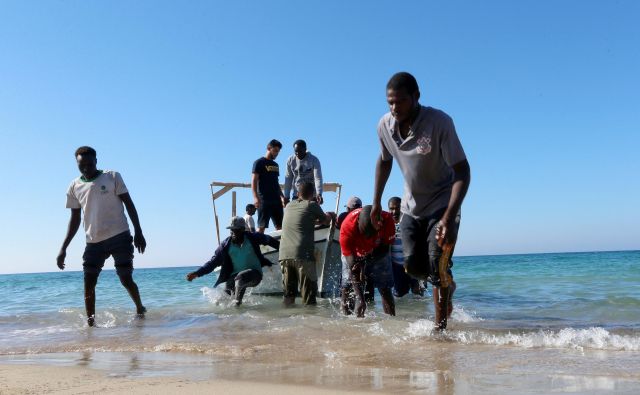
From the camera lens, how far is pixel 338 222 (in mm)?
7637

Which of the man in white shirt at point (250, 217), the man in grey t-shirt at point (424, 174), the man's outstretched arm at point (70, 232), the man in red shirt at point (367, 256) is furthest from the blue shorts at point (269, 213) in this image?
the man in grey t-shirt at point (424, 174)

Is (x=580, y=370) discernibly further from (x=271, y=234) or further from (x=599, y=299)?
(x=599, y=299)

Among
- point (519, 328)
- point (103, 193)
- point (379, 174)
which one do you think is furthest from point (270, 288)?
point (379, 174)

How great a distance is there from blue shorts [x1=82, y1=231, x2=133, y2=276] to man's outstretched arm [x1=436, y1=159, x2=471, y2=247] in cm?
368

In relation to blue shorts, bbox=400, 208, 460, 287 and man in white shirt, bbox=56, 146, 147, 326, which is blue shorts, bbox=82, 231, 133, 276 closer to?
man in white shirt, bbox=56, 146, 147, 326

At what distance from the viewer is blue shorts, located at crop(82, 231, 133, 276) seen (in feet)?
19.3

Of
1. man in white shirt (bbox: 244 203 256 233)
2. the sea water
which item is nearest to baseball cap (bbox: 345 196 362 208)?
the sea water

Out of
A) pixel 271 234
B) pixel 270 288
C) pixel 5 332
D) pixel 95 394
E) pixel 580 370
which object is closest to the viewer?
pixel 95 394

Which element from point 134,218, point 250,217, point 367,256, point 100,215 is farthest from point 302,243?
point 250,217

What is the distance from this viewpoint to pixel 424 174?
151 inches

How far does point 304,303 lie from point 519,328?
2845 millimetres

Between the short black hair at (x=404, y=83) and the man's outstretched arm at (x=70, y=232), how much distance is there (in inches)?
155

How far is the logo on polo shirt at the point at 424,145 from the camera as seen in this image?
3.68 meters

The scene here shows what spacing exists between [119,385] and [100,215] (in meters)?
3.42
